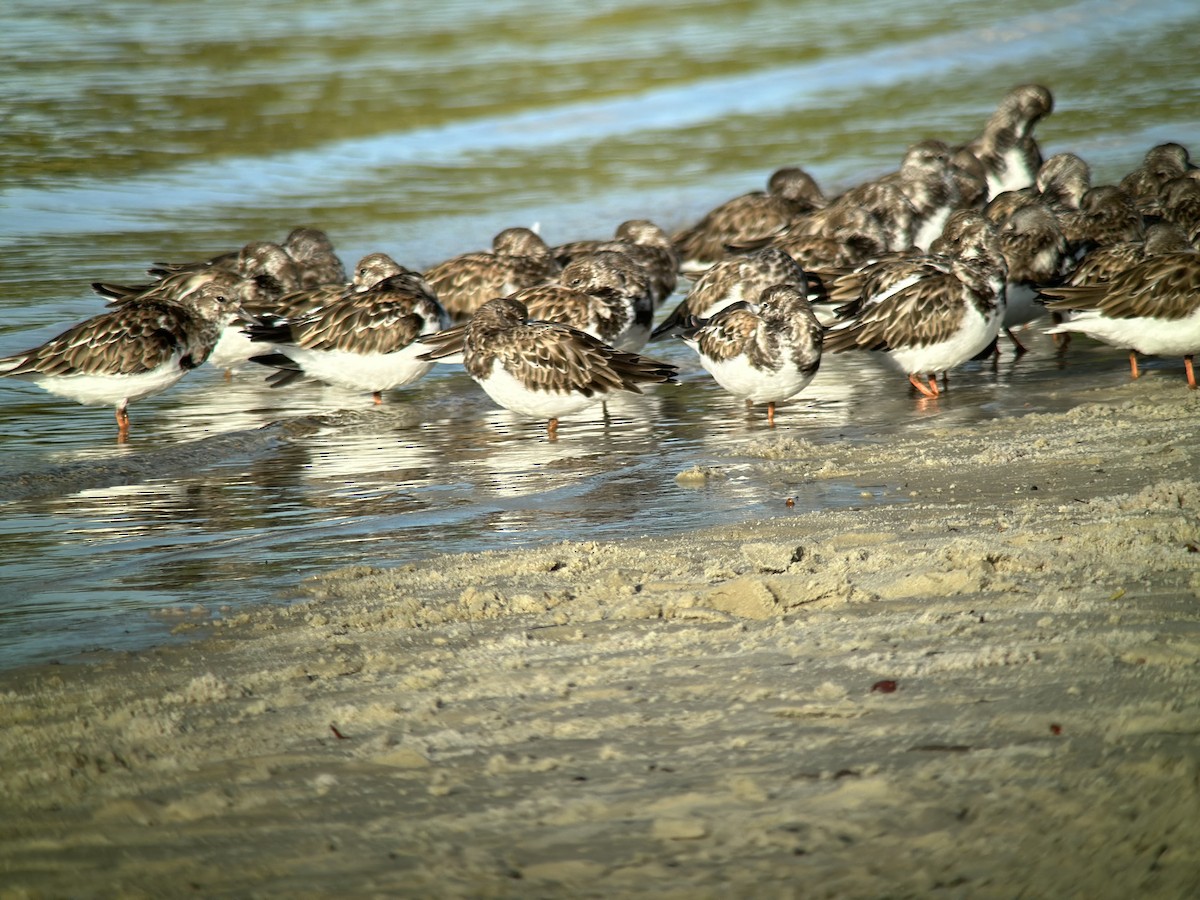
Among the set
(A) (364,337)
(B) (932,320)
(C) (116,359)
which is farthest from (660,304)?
(C) (116,359)

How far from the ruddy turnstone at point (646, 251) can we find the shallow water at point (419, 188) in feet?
4.56

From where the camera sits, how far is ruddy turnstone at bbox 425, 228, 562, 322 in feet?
42.8

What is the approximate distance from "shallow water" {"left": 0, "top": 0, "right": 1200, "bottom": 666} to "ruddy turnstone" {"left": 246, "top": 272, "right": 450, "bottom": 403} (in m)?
0.29

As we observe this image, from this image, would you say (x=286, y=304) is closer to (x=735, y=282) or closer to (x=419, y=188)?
(x=735, y=282)

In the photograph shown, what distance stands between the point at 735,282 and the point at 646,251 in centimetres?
177

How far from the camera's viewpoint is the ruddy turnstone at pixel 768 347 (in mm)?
9336

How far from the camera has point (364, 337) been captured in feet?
35.8

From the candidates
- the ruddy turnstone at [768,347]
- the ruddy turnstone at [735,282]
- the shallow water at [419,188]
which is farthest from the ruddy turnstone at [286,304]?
the ruddy turnstone at [768,347]

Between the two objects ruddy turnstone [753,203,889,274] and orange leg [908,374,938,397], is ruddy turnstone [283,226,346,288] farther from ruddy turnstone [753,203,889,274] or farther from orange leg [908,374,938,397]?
orange leg [908,374,938,397]

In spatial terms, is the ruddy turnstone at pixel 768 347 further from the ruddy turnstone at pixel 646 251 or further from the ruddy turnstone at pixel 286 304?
the ruddy turnstone at pixel 286 304

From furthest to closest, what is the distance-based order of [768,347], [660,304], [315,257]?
[315,257], [660,304], [768,347]

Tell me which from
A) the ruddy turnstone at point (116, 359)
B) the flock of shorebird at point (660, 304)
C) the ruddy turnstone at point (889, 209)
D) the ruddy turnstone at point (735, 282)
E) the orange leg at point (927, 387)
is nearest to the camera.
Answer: the flock of shorebird at point (660, 304)

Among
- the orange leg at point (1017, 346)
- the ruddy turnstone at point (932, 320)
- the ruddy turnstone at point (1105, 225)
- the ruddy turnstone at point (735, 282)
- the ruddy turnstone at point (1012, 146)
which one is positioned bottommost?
the orange leg at point (1017, 346)

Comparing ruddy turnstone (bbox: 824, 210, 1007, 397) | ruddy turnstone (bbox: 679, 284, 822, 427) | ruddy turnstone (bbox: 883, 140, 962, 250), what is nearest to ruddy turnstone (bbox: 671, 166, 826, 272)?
ruddy turnstone (bbox: 883, 140, 962, 250)
